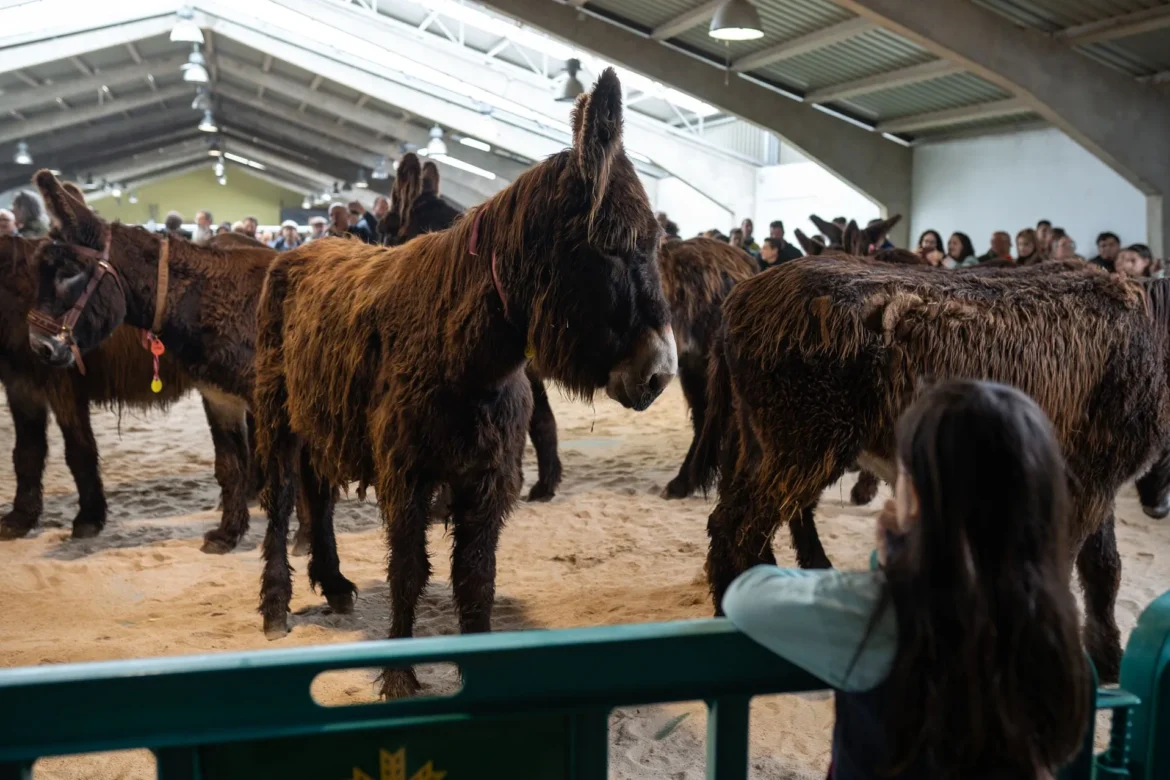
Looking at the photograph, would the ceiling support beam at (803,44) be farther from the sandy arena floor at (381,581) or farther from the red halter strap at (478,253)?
the red halter strap at (478,253)

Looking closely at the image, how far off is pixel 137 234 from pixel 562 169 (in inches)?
149

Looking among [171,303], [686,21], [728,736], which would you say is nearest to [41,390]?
[171,303]

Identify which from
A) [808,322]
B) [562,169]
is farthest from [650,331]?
[808,322]

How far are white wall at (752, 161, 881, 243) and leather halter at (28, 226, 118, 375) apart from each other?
12.7 metres

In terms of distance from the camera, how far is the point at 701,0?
11430 mm

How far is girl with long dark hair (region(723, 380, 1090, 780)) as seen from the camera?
1.24 m

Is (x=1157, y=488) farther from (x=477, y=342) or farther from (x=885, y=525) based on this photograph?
(x=885, y=525)

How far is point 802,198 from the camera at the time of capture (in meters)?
17.5

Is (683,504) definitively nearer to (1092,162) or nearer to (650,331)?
(650,331)

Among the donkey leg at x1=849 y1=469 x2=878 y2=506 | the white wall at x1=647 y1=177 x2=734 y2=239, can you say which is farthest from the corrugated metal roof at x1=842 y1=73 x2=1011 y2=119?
the donkey leg at x1=849 y1=469 x2=878 y2=506

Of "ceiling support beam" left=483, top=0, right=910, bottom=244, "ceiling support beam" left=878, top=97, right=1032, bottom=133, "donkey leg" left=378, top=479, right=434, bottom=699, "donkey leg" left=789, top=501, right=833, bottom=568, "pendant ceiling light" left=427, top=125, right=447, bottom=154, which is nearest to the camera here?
"donkey leg" left=378, top=479, right=434, bottom=699

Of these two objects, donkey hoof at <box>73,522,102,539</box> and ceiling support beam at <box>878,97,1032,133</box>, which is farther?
ceiling support beam at <box>878,97,1032,133</box>

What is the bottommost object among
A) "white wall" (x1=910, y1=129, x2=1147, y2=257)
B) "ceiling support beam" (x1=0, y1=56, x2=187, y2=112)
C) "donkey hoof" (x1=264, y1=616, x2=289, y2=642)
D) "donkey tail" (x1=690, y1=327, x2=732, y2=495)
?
"donkey hoof" (x1=264, y1=616, x2=289, y2=642)

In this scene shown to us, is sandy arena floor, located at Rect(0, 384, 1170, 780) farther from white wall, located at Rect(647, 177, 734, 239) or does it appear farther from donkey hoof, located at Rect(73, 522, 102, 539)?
white wall, located at Rect(647, 177, 734, 239)
